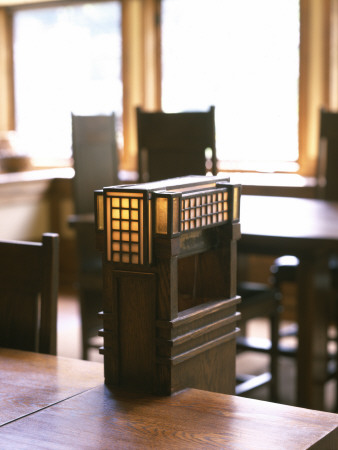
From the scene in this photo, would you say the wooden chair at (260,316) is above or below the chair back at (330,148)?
below

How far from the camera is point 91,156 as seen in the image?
10.4 ft

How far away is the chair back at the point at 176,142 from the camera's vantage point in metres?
3.02

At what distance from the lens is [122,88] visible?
5.38m

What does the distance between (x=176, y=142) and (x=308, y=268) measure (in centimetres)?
102

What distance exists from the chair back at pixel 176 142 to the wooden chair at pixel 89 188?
0.17m

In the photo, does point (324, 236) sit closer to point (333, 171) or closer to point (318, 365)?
point (318, 365)

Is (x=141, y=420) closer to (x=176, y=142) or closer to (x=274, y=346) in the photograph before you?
(x=274, y=346)

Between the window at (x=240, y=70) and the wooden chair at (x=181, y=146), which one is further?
the window at (x=240, y=70)

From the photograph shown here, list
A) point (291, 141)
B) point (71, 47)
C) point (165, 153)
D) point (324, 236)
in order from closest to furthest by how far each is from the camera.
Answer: point (324, 236), point (165, 153), point (291, 141), point (71, 47)

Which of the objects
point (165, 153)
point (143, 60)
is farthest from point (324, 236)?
point (143, 60)

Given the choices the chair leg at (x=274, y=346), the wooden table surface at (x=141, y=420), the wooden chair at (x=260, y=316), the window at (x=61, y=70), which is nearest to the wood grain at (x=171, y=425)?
the wooden table surface at (x=141, y=420)

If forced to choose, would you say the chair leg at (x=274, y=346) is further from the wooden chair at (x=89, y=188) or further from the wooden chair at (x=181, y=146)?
the wooden chair at (x=89, y=188)

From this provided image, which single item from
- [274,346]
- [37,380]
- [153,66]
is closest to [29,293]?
[37,380]

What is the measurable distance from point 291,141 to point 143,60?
1.25 m
